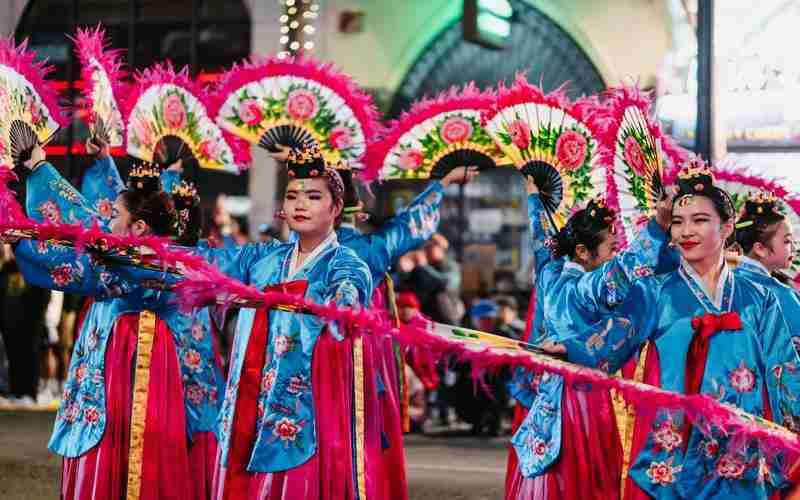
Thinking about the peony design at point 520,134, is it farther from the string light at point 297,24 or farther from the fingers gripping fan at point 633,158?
the string light at point 297,24

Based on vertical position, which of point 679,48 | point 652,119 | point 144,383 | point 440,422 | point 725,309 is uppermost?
point 679,48

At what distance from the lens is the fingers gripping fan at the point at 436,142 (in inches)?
265

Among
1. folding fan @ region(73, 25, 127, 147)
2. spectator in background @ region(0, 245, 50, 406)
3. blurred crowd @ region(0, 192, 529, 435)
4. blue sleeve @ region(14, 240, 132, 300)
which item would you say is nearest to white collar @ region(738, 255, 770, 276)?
blue sleeve @ region(14, 240, 132, 300)

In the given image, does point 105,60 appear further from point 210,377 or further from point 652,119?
point 652,119

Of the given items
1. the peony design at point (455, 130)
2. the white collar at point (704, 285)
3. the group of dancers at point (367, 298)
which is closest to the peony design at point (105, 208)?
the group of dancers at point (367, 298)

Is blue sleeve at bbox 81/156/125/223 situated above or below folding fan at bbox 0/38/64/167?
below

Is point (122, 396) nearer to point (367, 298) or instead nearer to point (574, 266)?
point (367, 298)

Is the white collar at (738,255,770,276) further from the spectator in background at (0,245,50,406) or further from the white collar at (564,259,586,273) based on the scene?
the spectator in background at (0,245,50,406)

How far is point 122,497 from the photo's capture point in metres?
5.71

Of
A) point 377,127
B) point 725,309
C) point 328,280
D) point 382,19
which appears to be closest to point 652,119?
point 725,309

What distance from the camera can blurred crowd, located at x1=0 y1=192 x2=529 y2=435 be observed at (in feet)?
34.4

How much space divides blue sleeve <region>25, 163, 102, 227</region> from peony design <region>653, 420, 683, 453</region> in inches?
97.3

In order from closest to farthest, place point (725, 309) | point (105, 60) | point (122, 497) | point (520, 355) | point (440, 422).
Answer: point (520, 355), point (725, 309), point (122, 497), point (105, 60), point (440, 422)

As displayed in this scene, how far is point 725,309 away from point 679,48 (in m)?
8.34
